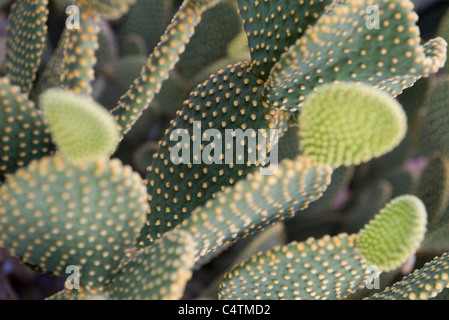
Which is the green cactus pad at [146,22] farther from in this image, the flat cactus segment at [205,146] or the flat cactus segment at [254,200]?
the flat cactus segment at [254,200]

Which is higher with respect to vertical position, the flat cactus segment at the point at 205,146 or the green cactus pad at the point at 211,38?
the green cactus pad at the point at 211,38

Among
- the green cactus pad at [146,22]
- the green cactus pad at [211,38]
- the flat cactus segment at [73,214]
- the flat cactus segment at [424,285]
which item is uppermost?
the green cactus pad at [146,22]

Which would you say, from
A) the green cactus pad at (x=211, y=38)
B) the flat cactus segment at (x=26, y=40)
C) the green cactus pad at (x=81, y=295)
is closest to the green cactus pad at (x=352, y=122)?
the green cactus pad at (x=81, y=295)

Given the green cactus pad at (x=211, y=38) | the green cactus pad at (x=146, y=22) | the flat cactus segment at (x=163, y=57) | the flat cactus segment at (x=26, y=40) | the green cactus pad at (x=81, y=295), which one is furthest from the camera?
the green cactus pad at (x=146, y=22)

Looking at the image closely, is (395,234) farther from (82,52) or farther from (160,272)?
(82,52)

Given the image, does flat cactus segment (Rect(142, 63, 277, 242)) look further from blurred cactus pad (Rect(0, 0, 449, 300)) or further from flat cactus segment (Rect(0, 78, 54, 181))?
flat cactus segment (Rect(0, 78, 54, 181))

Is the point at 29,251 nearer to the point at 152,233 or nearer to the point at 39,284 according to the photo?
the point at 152,233

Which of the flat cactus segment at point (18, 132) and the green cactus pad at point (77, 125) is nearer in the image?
the green cactus pad at point (77, 125)
